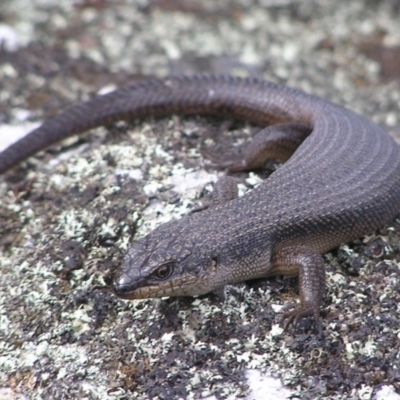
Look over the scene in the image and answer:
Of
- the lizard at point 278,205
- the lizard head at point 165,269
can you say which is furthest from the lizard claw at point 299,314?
the lizard head at point 165,269

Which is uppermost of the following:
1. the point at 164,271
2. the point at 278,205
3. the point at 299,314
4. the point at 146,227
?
the point at 278,205

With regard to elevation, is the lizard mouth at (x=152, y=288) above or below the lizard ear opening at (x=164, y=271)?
below

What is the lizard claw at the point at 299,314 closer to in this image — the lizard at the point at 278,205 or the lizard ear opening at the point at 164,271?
the lizard at the point at 278,205

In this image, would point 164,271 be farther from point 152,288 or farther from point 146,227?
point 146,227

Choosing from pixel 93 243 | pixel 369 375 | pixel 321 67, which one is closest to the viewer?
pixel 369 375

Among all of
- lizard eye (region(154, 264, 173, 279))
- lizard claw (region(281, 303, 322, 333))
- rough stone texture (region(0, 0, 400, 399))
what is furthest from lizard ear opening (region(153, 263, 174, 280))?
lizard claw (region(281, 303, 322, 333))

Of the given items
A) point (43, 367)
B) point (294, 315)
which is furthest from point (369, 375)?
point (43, 367)

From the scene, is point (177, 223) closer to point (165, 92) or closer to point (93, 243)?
point (93, 243)

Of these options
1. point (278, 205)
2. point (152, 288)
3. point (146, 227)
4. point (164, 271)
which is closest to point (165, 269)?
point (164, 271)
